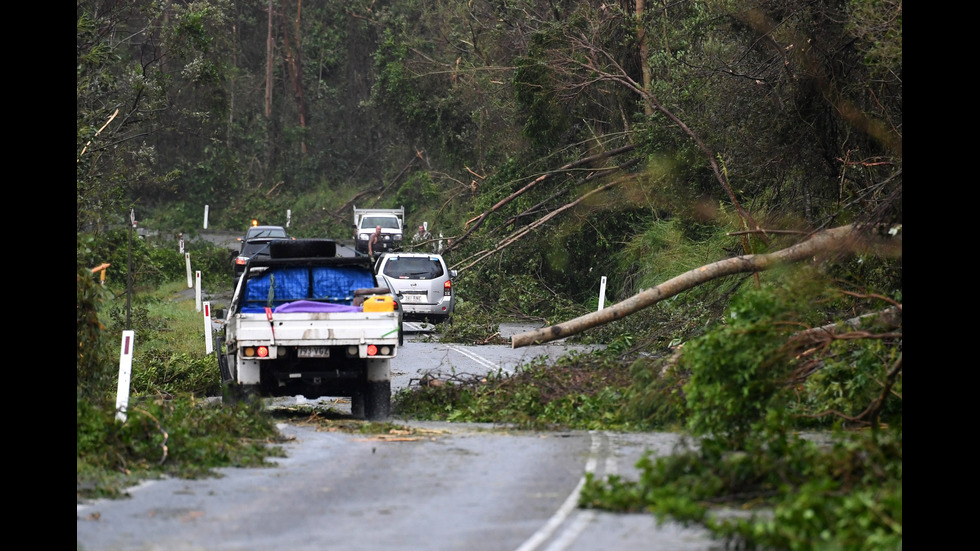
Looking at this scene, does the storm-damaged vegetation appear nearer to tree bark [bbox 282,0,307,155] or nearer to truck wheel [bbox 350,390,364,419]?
truck wheel [bbox 350,390,364,419]

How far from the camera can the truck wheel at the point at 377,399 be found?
1417 cm

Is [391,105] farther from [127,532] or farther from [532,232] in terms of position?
[127,532]

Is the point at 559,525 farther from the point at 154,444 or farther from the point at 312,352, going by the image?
the point at 312,352

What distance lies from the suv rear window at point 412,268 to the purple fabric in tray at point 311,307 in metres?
11.8

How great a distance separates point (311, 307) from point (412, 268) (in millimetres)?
12262

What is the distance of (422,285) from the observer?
26.2m

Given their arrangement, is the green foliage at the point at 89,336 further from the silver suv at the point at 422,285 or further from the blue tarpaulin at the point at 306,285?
the silver suv at the point at 422,285

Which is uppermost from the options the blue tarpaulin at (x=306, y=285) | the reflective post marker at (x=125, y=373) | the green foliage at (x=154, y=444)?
the blue tarpaulin at (x=306, y=285)

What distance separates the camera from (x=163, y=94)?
26094mm

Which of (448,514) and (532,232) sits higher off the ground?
(532,232)

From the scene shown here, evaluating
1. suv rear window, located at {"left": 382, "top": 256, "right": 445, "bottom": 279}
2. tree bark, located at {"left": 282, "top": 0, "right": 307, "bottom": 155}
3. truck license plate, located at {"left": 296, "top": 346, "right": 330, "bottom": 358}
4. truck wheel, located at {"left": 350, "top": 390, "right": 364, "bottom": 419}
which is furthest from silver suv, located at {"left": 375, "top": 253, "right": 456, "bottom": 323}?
tree bark, located at {"left": 282, "top": 0, "right": 307, "bottom": 155}

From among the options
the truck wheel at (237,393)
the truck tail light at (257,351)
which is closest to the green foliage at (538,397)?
the truck wheel at (237,393)

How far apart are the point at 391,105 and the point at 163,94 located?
28048 mm
